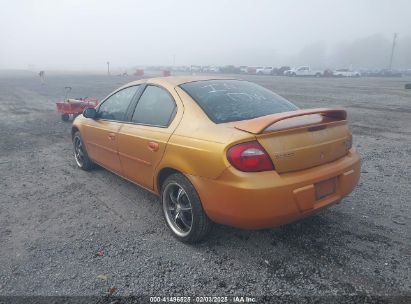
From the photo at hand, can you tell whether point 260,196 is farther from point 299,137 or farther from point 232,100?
point 232,100

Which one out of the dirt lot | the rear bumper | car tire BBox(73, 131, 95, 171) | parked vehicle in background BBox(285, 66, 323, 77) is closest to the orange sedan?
the rear bumper

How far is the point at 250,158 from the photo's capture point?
2703mm

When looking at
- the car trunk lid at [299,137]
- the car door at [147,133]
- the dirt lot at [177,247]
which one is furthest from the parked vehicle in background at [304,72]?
the car trunk lid at [299,137]

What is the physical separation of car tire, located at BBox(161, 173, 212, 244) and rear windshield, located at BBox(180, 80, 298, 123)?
2.36ft

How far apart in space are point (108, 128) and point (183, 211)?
5.78ft

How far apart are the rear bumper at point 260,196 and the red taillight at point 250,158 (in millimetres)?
45

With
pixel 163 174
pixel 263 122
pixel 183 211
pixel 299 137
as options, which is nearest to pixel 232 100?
pixel 263 122

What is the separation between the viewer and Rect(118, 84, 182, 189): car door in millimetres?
3465

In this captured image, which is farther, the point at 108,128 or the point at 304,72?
the point at 304,72

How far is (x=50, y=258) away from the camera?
3191mm

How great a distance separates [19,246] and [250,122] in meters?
2.68

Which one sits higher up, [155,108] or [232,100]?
[232,100]

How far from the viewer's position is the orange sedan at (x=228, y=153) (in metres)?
2.72

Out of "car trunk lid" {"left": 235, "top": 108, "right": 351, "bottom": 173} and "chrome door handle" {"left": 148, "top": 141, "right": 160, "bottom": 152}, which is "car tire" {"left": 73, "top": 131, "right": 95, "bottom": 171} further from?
"car trunk lid" {"left": 235, "top": 108, "right": 351, "bottom": 173}
